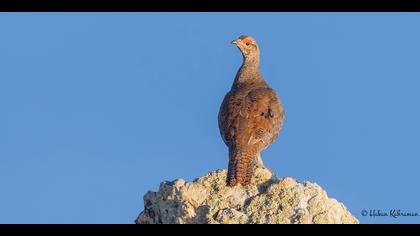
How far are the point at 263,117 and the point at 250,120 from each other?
1.06ft

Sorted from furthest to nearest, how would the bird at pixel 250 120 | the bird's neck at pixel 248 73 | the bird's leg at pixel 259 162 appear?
the bird's neck at pixel 248 73 → the bird at pixel 250 120 → the bird's leg at pixel 259 162

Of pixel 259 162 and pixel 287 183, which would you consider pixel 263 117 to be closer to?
pixel 259 162

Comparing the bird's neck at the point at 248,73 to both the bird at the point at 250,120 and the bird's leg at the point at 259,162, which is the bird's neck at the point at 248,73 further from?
the bird's leg at the point at 259,162

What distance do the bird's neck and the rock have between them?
6.04m

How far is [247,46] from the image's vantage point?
76.5 ft

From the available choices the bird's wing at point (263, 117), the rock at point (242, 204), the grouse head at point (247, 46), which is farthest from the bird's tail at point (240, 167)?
the grouse head at point (247, 46)

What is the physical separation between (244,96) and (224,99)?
432 mm

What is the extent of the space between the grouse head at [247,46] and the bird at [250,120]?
1.22 metres

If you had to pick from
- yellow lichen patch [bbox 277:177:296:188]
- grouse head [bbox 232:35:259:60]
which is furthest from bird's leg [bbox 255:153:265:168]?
grouse head [bbox 232:35:259:60]

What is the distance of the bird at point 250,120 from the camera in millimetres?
19234

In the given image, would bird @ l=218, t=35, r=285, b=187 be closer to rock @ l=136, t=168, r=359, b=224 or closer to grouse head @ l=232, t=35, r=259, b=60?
grouse head @ l=232, t=35, r=259, b=60

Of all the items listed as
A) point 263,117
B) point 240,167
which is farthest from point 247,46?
point 240,167

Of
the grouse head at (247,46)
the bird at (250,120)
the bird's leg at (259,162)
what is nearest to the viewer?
the bird's leg at (259,162)
